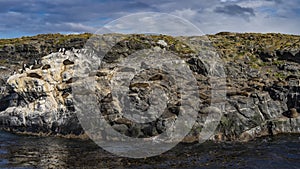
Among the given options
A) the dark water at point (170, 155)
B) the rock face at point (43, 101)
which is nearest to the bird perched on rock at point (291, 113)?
the dark water at point (170, 155)

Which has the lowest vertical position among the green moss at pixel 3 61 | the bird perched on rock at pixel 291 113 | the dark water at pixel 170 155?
the dark water at pixel 170 155

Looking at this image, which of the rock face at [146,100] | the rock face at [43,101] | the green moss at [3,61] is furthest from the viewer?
the green moss at [3,61]

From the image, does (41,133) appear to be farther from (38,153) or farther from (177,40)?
(177,40)

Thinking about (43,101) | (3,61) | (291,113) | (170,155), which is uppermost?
(3,61)

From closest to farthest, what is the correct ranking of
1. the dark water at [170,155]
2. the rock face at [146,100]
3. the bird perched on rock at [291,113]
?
1. the dark water at [170,155]
2. the rock face at [146,100]
3. the bird perched on rock at [291,113]

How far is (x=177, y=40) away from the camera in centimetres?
6022

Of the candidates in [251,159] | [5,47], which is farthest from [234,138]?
[5,47]

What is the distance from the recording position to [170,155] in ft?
88.8

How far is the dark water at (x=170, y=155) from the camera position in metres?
24.5

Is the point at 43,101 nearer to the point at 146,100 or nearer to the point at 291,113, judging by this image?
the point at 146,100

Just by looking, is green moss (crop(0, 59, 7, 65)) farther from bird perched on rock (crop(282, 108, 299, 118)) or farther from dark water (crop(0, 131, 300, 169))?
bird perched on rock (crop(282, 108, 299, 118))

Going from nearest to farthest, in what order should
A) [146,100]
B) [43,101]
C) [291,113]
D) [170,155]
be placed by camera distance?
[170,155] → [291,113] → [146,100] → [43,101]

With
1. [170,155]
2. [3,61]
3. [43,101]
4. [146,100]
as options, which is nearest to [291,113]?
[146,100]

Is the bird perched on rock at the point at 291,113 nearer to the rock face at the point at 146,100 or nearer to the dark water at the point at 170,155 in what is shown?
the rock face at the point at 146,100
